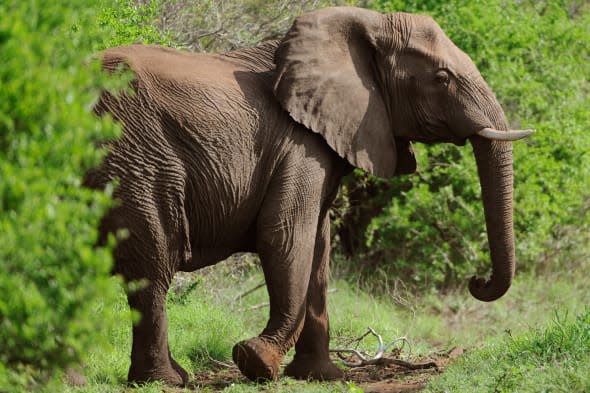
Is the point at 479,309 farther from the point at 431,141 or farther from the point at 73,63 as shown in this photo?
the point at 73,63

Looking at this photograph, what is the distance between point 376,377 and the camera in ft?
25.5

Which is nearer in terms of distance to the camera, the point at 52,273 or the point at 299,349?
the point at 52,273

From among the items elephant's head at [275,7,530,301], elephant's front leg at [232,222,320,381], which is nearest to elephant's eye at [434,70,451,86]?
elephant's head at [275,7,530,301]

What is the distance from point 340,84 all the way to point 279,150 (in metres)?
0.64

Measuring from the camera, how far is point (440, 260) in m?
12.0

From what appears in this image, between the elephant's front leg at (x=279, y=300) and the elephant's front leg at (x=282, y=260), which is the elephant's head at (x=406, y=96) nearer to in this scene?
the elephant's front leg at (x=282, y=260)

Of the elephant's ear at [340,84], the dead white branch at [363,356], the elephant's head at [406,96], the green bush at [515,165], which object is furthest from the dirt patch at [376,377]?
the green bush at [515,165]

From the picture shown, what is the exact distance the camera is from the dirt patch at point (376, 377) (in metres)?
7.27

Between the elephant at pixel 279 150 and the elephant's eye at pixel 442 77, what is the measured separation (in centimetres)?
1

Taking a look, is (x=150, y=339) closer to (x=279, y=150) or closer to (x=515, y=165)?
(x=279, y=150)

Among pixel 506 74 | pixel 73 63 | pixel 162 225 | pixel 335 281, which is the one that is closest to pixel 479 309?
pixel 335 281

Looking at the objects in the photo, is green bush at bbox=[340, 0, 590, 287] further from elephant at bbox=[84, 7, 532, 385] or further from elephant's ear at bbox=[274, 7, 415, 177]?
elephant's ear at bbox=[274, 7, 415, 177]

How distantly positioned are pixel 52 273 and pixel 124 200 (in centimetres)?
256

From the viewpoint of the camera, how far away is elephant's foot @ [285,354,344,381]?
764cm
